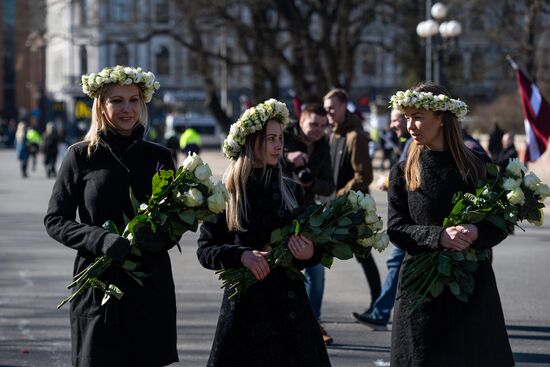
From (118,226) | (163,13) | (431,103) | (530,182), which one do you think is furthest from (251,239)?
(163,13)

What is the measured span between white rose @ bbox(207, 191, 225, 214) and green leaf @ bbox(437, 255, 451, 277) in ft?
3.29

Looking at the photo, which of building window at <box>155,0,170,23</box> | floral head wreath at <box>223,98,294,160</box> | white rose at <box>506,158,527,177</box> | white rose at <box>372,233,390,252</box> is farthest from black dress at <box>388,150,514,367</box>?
building window at <box>155,0,170,23</box>

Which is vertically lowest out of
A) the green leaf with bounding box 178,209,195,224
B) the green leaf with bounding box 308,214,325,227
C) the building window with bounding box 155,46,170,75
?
the green leaf with bounding box 308,214,325,227

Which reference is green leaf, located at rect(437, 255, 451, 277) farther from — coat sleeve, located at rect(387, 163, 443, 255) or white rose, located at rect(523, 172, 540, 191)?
white rose, located at rect(523, 172, 540, 191)

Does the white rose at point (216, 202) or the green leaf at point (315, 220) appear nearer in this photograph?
the white rose at point (216, 202)

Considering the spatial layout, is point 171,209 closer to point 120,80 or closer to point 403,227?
point 120,80

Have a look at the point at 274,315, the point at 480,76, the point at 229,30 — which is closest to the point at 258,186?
the point at 274,315

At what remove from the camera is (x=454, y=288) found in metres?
5.26

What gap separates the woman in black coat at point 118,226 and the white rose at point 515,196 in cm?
152

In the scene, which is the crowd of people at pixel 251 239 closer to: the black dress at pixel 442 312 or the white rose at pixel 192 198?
the black dress at pixel 442 312

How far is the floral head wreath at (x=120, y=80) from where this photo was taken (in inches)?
211

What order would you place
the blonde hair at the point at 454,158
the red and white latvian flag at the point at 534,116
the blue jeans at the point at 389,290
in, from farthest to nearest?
the red and white latvian flag at the point at 534,116, the blue jeans at the point at 389,290, the blonde hair at the point at 454,158

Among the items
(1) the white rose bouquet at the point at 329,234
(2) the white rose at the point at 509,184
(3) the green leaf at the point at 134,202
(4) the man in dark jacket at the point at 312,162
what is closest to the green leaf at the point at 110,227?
(3) the green leaf at the point at 134,202

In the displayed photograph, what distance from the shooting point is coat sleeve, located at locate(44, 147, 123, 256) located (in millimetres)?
5129
